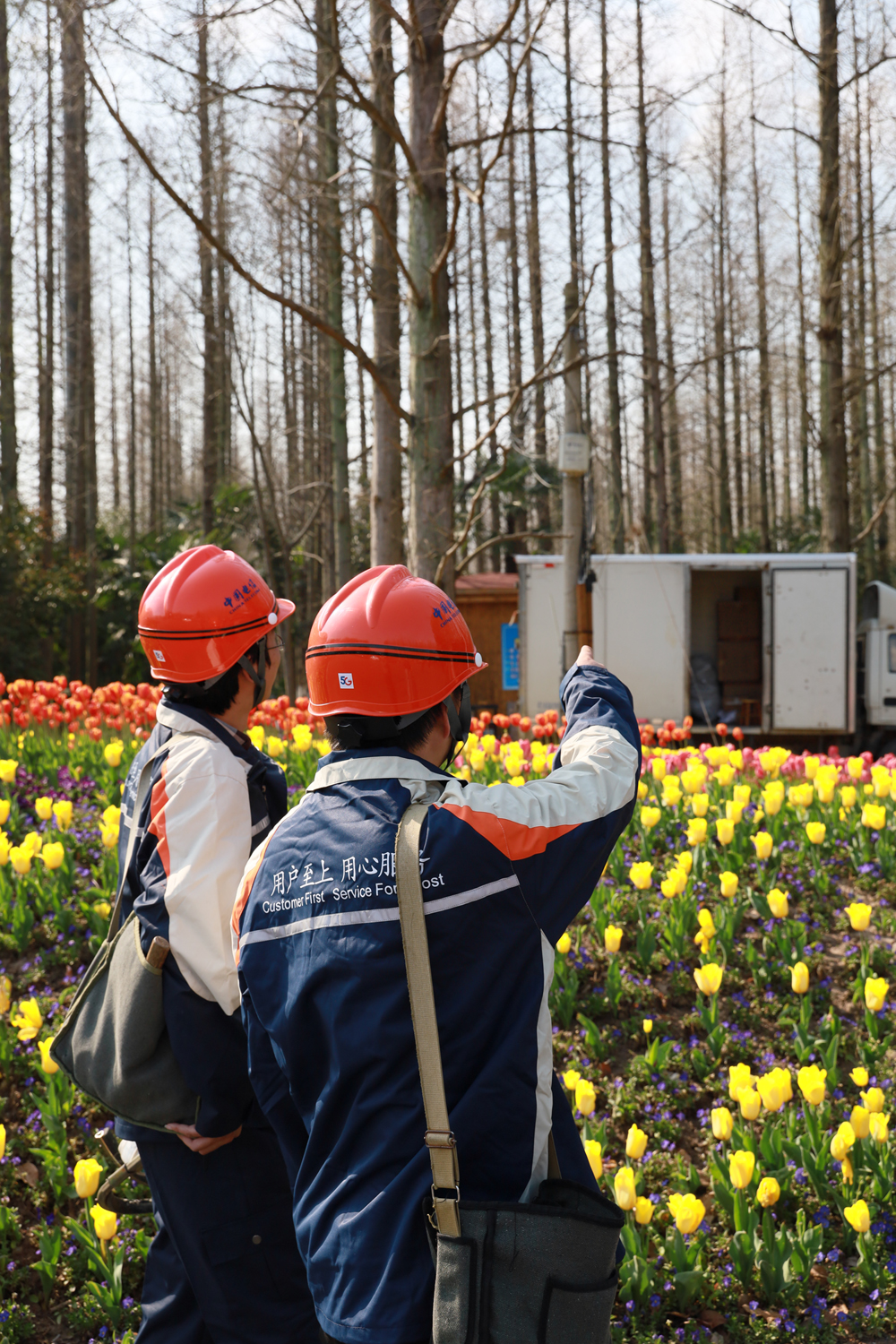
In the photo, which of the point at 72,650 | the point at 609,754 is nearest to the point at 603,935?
the point at 609,754

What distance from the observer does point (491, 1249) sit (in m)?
1.36

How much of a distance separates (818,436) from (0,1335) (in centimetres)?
1300

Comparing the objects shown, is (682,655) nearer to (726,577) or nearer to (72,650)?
(726,577)

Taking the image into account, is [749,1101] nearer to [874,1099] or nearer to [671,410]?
[874,1099]

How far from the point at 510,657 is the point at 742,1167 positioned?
11.0 m

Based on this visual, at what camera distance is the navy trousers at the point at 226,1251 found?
2.01 metres

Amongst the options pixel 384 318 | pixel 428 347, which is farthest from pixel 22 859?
pixel 384 318

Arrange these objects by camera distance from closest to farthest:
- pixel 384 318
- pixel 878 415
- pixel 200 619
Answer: pixel 200 619, pixel 384 318, pixel 878 415

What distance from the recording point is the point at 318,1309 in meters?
1.52

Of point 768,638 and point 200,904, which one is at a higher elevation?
point 768,638

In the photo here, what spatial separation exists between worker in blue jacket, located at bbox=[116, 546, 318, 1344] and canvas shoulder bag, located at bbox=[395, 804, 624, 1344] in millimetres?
643

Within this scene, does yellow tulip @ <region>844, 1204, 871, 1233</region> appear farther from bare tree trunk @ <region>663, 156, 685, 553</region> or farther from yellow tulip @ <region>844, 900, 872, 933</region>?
bare tree trunk @ <region>663, 156, 685, 553</region>

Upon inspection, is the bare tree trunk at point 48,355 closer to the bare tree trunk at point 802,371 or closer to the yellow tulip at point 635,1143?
the bare tree trunk at point 802,371

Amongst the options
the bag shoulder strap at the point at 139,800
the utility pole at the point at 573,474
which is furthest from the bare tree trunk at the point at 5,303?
the bag shoulder strap at the point at 139,800
